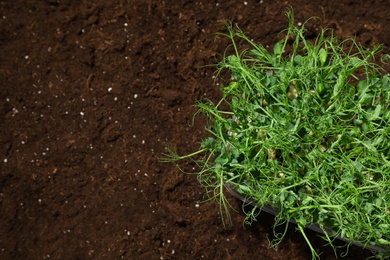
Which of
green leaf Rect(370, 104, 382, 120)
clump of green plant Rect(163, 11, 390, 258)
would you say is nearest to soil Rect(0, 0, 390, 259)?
clump of green plant Rect(163, 11, 390, 258)

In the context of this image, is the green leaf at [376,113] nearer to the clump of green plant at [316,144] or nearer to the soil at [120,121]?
the clump of green plant at [316,144]

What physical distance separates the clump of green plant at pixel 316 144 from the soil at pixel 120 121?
388 millimetres

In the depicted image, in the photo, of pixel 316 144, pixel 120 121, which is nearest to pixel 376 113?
pixel 316 144

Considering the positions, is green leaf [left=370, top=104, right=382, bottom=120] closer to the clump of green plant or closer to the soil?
the clump of green plant

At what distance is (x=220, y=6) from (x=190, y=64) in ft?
0.69

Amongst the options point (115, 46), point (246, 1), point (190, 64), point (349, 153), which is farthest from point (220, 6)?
point (349, 153)

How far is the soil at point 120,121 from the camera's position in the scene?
5.77 feet

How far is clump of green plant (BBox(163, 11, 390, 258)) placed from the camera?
1.29 meters

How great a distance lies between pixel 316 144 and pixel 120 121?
728 mm

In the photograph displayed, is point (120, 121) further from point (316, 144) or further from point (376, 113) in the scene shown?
point (376, 113)

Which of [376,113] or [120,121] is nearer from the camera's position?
[376,113]

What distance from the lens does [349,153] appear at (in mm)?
1339

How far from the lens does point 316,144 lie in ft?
4.30

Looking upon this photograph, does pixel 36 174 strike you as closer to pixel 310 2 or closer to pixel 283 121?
pixel 283 121
